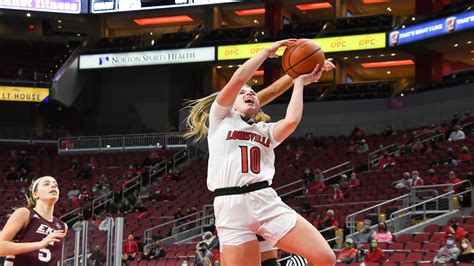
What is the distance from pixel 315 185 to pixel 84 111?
59.0 ft

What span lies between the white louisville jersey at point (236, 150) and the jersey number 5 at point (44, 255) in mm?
1243

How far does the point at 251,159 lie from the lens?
17.1 feet

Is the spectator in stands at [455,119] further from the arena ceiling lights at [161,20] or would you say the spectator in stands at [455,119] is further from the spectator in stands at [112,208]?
the arena ceiling lights at [161,20]

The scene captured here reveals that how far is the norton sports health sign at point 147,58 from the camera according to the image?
34.5 m

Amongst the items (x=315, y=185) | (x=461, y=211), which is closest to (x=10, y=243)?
(x=461, y=211)

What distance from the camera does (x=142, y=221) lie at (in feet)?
81.1

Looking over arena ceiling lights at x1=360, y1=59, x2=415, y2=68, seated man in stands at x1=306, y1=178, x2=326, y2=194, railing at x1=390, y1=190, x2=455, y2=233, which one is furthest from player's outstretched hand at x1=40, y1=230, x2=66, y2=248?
arena ceiling lights at x1=360, y1=59, x2=415, y2=68

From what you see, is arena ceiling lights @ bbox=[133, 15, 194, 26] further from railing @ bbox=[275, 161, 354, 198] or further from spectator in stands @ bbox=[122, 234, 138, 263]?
spectator in stands @ bbox=[122, 234, 138, 263]

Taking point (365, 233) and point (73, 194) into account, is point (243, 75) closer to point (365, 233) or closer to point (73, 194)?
point (365, 233)

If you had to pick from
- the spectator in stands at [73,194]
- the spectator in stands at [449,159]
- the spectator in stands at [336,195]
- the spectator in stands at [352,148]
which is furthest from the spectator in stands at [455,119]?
the spectator in stands at [73,194]

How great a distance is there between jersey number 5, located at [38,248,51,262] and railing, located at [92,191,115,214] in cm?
2253

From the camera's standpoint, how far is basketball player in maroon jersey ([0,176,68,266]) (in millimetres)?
5219

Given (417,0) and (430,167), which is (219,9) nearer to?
(417,0)

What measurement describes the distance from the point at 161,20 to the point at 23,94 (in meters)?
8.23
